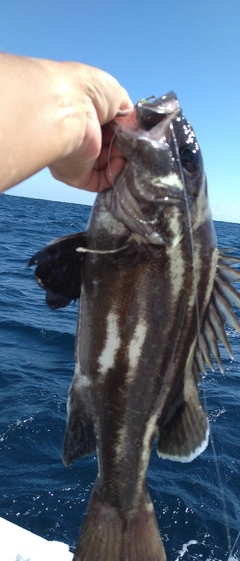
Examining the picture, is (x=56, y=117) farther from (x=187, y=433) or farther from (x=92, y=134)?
(x=187, y=433)

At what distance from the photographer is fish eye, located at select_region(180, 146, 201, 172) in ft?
9.30

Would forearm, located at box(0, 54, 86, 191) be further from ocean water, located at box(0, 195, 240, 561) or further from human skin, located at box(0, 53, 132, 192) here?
ocean water, located at box(0, 195, 240, 561)

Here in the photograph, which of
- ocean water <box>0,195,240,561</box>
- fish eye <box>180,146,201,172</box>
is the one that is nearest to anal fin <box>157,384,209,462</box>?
fish eye <box>180,146,201,172</box>

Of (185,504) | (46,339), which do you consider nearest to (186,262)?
(185,504)

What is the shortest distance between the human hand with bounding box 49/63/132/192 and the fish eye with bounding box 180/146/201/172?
14.2 inches

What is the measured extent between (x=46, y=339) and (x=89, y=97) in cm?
945

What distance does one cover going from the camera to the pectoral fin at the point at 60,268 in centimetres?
279

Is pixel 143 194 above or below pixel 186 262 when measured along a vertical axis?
above

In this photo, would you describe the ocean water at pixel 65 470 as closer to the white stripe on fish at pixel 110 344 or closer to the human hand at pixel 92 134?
the white stripe on fish at pixel 110 344

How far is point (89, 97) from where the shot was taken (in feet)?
7.69

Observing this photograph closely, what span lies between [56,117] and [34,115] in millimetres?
176

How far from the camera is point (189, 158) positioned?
2852mm

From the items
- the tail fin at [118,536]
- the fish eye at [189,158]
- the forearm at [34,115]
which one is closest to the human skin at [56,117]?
the forearm at [34,115]

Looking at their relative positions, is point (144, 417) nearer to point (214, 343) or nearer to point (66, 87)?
point (214, 343)
